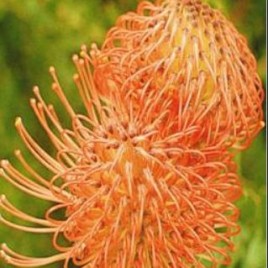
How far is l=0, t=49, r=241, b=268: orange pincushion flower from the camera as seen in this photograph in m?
2.58

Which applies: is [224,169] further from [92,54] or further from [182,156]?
[92,54]

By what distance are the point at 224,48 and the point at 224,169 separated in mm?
199

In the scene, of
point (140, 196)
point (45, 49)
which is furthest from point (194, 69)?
point (45, 49)

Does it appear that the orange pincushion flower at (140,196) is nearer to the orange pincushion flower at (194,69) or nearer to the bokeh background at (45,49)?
the orange pincushion flower at (194,69)

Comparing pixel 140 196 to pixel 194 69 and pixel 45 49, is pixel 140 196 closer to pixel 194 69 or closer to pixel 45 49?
pixel 194 69

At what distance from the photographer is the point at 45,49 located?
366 centimetres

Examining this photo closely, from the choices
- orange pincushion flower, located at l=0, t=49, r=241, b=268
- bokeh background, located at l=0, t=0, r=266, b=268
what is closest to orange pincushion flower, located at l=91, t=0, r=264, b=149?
orange pincushion flower, located at l=0, t=49, r=241, b=268

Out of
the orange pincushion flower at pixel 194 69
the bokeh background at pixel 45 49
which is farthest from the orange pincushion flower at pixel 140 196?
the bokeh background at pixel 45 49

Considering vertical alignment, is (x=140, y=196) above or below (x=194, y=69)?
below

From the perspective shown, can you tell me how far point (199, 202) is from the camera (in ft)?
8.52

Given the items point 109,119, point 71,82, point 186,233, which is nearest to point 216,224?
point 186,233

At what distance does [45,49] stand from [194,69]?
1.11 meters

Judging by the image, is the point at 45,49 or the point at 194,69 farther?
the point at 45,49

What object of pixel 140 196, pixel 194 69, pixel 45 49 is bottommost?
pixel 140 196
